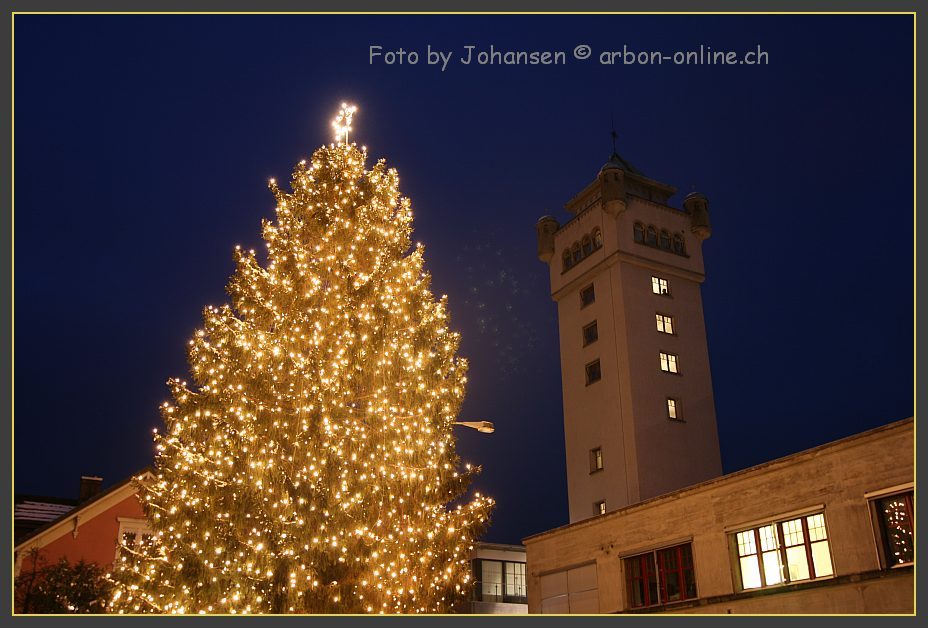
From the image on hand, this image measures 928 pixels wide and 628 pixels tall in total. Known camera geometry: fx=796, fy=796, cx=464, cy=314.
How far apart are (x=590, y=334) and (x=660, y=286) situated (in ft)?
15.5

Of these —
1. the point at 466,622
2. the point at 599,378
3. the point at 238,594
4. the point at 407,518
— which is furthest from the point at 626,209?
the point at 466,622

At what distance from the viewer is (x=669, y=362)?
41.2 meters

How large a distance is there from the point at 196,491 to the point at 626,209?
31.4 metres

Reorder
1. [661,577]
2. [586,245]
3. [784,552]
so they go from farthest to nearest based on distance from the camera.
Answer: [586,245] < [661,577] < [784,552]

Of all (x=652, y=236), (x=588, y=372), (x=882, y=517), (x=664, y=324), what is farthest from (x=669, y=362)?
(x=882, y=517)

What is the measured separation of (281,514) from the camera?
59.2 feet

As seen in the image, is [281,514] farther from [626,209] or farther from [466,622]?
[626,209]

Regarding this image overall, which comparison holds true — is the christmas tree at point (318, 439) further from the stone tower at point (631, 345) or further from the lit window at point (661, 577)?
the stone tower at point (631, 345)

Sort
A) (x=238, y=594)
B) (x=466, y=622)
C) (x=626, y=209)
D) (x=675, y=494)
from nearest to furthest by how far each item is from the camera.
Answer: (x=466, y=622) → (x=238, y=594) → (x=675, y=494) → (x=626, y=209)

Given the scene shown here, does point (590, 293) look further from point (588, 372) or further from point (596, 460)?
point (596, 460)

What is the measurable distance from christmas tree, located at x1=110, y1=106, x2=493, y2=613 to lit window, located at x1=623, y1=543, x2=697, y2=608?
915cm

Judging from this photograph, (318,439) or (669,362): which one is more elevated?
(669,362)

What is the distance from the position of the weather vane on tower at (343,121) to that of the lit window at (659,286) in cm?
2383

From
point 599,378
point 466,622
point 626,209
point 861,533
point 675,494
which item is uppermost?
point 626,209
